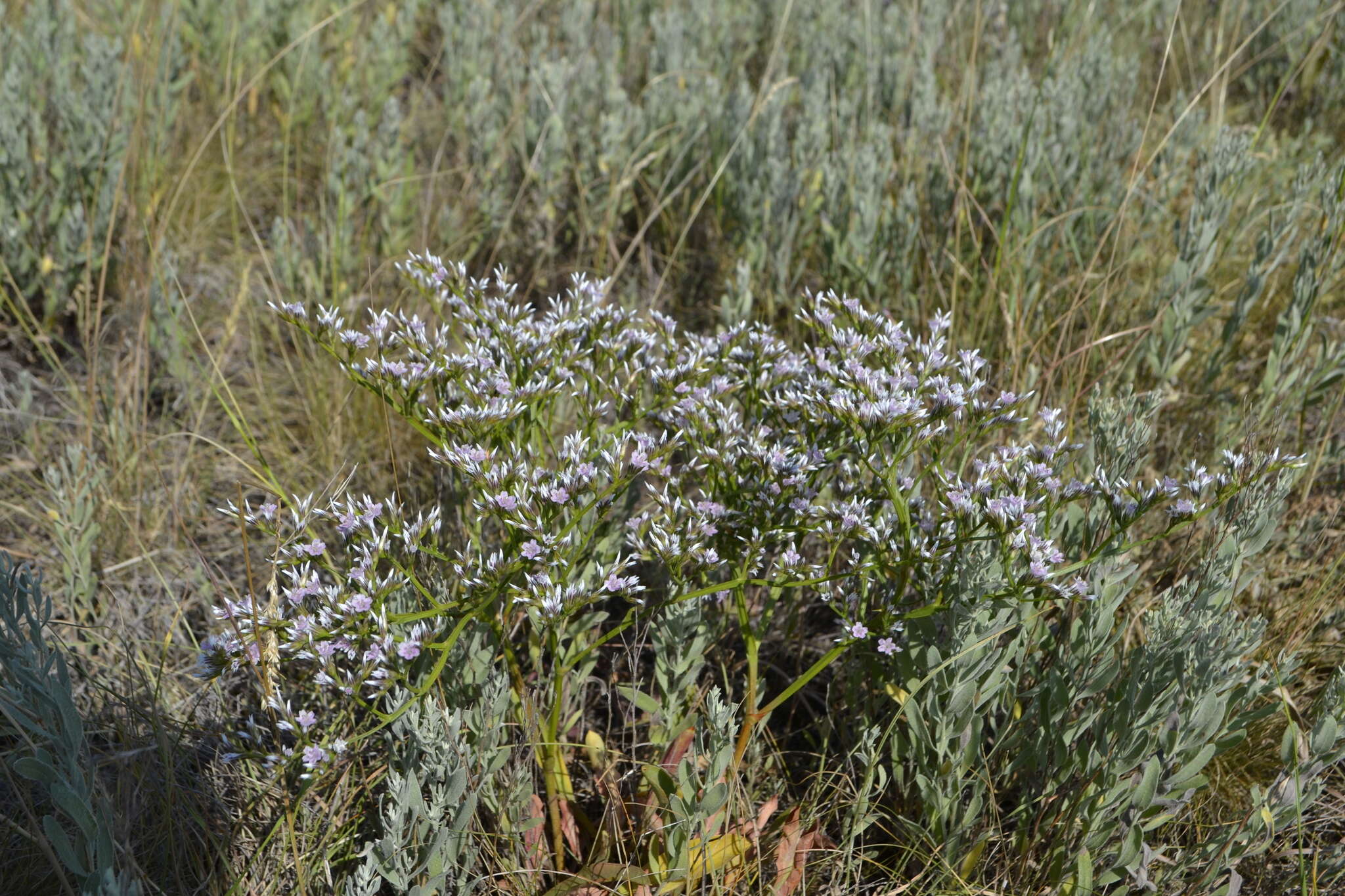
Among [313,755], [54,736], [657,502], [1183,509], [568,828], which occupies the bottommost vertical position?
[568,828]

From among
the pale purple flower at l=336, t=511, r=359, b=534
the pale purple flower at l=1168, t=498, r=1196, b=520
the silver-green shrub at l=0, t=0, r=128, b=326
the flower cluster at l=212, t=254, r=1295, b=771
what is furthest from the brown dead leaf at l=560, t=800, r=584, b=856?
the silver-green shrub at l=0, t=0, r=128, b=326

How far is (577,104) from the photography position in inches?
184

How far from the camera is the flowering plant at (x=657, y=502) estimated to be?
208 centimetres

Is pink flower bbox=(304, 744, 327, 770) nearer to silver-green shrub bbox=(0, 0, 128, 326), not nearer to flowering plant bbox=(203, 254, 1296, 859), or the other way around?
flowering plant bbox=(203, 254, 1296, 859)

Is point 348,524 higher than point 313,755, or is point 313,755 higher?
point 348,524

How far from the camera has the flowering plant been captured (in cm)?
208

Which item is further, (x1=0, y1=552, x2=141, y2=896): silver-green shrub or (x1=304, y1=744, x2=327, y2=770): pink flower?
(x1=304, y1=744, x2=327, y2=770): pink flower

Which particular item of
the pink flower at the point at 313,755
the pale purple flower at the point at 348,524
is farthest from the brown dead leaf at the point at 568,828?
the pale purple flower at the point at 348,524

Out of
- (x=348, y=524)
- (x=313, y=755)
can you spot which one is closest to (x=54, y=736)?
(x=313, y=755)

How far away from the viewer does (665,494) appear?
7.38 feet

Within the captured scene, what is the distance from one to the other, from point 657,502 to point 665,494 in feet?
0.22

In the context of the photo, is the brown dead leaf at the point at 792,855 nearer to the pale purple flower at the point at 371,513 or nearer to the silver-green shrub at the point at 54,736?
the pale purple flower at the point at 371,513

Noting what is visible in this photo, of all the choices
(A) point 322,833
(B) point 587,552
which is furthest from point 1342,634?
(A) point 322,833

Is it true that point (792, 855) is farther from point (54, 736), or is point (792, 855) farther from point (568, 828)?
point (54, 736)
